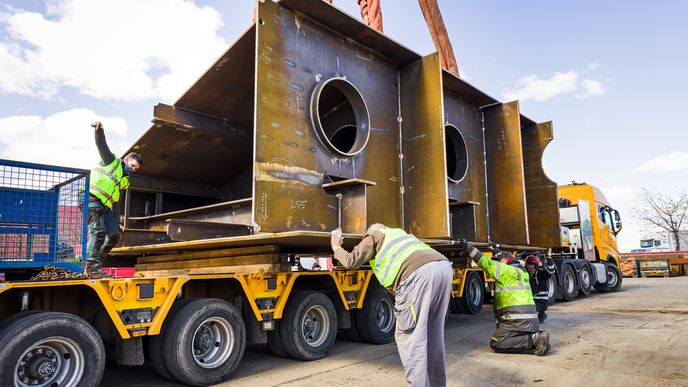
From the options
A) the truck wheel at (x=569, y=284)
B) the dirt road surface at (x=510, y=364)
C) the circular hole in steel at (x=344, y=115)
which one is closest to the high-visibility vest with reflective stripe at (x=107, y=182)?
the dirt road surface at (x=510, y=364)

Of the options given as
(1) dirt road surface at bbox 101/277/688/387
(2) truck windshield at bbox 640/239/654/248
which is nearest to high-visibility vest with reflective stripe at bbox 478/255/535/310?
(1) dirt road surface at bbox 101/277/688/387

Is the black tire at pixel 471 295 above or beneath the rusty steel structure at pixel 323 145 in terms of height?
beneath

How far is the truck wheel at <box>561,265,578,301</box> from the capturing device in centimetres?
1385

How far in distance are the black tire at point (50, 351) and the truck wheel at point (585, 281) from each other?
14204 millimetres

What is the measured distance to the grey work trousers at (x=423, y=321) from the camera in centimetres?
409

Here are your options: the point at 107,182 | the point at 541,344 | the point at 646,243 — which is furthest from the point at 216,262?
the point at 646,243

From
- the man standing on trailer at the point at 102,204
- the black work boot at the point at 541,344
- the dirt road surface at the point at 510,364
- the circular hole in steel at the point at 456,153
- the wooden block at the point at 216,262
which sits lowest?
the dirt road surface at the point at 510,364

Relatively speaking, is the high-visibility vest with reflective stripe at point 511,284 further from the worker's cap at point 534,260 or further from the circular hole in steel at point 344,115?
the circular hole in steel at point 344,115

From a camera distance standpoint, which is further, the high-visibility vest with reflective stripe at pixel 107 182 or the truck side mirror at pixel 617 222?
the truck side mirror at pixel 617 222

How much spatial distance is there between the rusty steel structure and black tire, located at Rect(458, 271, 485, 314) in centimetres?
123

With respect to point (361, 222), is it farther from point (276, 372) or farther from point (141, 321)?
point (141, 321)

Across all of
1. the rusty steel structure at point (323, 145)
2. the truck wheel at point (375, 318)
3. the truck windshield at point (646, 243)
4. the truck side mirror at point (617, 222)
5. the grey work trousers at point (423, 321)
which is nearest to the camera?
the grey work trousers at point (423, 321)

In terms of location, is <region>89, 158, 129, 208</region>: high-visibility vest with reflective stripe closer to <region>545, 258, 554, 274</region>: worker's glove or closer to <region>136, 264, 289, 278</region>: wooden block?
<region>136, 264, 289, 278</region>: wooden block

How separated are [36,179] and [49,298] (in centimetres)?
110
